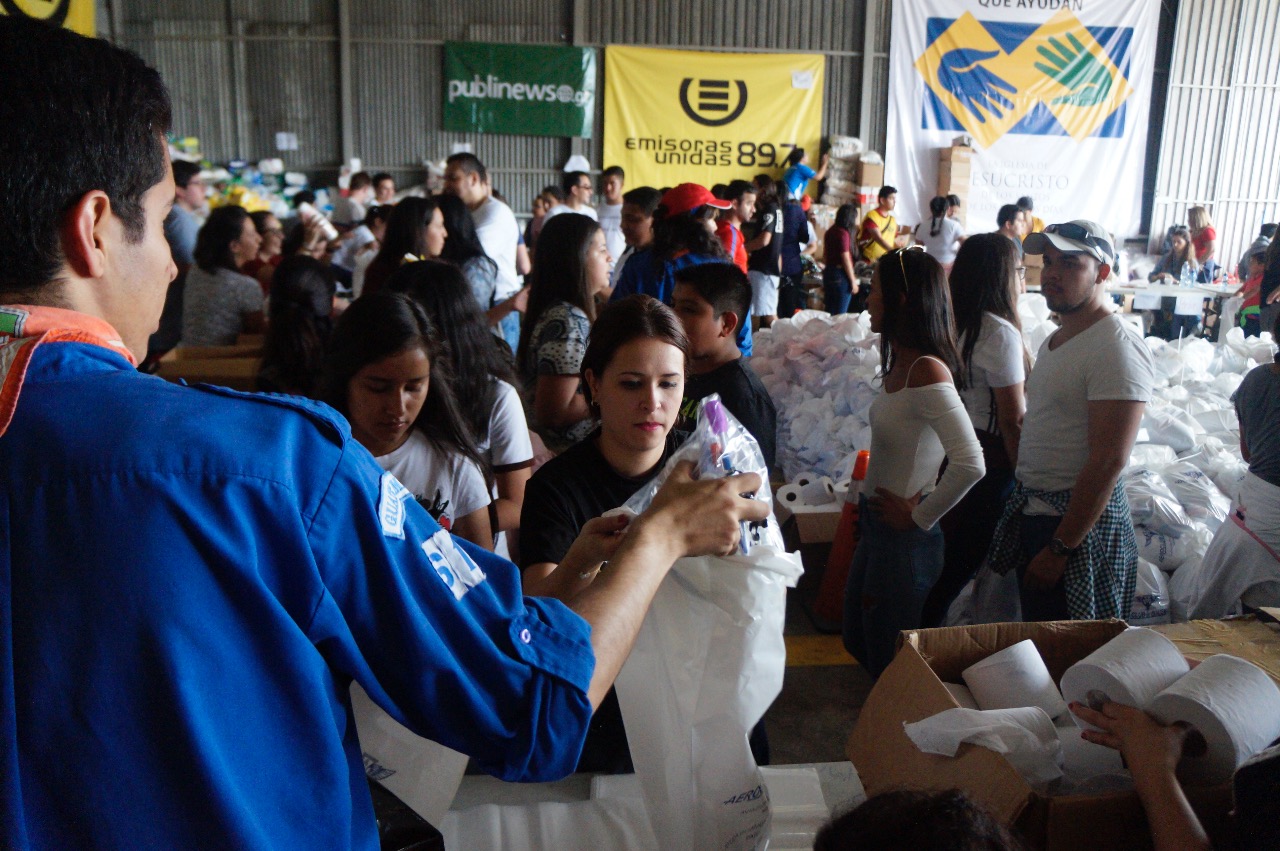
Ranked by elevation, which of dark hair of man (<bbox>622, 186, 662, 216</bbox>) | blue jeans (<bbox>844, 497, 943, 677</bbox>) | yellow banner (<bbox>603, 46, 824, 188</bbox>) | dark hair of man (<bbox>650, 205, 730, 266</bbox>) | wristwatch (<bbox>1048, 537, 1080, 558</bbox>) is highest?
yellow banner (<bbox>603, 46, 824, 188</bbox>)

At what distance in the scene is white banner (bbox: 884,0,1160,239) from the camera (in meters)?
13.0

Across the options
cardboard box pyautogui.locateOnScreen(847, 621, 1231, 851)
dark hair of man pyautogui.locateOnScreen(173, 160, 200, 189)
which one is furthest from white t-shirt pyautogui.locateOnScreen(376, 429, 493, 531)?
dark hair of man pyautogui.locateOnScreen(173, 160, 200, 189)

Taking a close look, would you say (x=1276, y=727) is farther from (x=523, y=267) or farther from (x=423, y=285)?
(x=523, y=267)

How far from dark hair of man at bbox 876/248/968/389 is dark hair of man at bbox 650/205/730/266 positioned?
154 centimetres

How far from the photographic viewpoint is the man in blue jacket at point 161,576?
2.25 ft

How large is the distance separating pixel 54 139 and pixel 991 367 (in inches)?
111

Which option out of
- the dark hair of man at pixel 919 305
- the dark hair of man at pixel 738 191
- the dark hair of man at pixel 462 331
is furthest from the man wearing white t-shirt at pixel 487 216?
the dark hair of man at pixel 738 191

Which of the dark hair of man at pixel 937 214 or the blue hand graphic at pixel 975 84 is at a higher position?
the blue hand graphic at pixel 975 84

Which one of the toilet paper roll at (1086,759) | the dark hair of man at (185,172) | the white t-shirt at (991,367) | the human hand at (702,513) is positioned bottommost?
the toilet paper roll at (1086,759)

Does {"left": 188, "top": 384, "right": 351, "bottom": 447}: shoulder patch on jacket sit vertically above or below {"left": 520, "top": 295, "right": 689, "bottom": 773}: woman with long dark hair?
above

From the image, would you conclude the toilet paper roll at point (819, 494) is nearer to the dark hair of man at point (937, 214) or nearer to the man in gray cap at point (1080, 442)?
the man in gray cap at point (1080, 442)

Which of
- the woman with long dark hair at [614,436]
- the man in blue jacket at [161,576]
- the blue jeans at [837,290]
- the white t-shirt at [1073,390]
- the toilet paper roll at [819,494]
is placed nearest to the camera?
the man in blue jacket at [161,576]

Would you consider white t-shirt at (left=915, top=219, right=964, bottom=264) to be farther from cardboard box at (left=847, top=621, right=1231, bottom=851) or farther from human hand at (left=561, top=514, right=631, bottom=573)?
human hand at (left=561, top=514, right=631, bottom=573)

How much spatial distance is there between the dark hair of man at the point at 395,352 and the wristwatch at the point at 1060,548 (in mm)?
1544
